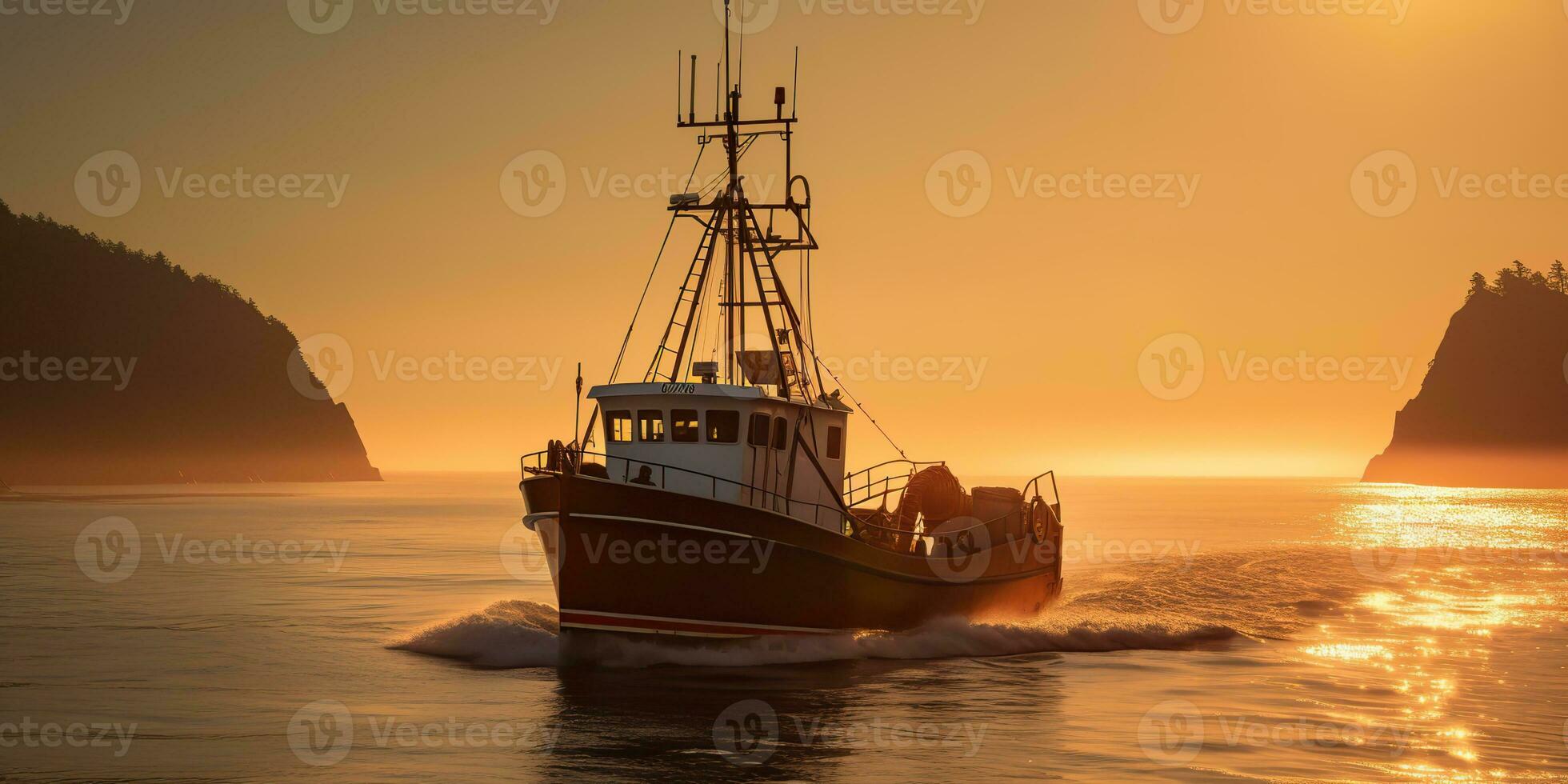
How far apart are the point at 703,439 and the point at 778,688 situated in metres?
5.38

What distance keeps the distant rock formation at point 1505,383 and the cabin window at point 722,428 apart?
18834cm

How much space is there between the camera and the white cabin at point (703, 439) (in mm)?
24094


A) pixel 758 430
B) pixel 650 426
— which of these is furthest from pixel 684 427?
pixel 758 430

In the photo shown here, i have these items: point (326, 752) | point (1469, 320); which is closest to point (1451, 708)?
point (326, 752)

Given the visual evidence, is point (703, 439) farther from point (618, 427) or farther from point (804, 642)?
point (804, 642)

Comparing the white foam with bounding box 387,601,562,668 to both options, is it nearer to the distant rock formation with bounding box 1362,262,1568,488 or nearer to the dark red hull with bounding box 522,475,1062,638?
the dark red hull with bounding box 522,475,1062,638

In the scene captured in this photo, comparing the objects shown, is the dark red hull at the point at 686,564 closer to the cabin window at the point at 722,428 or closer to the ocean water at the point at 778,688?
the ocean water at the point at 778,688

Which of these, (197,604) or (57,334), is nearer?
(197,604)

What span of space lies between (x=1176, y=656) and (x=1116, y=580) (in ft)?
63.8

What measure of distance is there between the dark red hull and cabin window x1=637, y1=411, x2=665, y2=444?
247 cm

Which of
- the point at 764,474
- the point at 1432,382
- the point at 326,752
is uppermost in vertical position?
the point at 1432,382

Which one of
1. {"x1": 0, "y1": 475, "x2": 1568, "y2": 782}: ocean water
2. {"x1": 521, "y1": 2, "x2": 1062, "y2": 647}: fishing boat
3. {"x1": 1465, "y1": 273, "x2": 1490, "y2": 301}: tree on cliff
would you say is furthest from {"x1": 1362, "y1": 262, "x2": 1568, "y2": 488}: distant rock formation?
{"x1": 521, "y1": 2, "x2": 1062, "y2": 647}: fishing boat

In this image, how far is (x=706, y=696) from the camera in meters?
20.1

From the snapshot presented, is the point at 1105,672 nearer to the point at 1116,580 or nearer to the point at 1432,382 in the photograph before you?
the point at 1116,580
